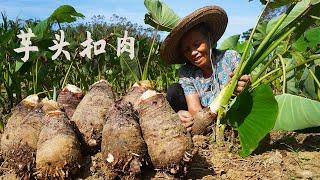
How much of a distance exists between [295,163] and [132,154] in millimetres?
706

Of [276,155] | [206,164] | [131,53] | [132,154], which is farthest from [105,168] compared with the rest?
[131,53]

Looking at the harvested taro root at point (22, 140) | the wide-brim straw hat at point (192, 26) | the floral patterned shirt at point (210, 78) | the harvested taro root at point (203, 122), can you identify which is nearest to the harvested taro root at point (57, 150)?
the harvested taro root at point (22, 140)

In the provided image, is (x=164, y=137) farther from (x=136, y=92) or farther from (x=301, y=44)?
(x=301, y=44)

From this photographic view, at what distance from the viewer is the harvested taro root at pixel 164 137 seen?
1.66 m

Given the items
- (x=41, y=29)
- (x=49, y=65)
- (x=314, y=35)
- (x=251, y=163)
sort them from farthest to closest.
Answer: (x=49, y=65) → (x=41, y=29) → (x=314, y=35) → (x=251, y=163)

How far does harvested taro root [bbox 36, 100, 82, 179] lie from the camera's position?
67.5 inches

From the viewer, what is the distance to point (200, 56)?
244 cm

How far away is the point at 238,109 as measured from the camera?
71.2 inches

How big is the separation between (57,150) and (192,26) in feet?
3.40

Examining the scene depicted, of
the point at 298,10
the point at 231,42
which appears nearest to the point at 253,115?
the point at 298,10

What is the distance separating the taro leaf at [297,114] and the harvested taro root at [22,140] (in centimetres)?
102

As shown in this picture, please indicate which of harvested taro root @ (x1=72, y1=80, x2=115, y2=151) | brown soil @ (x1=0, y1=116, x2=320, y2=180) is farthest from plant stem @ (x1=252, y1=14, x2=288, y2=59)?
harvested taro root @ (x1=72, y1=80, x2=115, y2=151)

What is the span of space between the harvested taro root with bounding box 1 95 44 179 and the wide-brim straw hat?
83cm

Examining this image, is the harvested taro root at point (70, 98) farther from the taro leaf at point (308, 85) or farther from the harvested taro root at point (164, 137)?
the taro leaf at point (308, 85)
